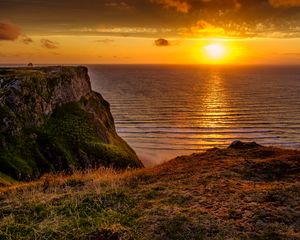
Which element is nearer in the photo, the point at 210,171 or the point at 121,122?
the point at 210,171

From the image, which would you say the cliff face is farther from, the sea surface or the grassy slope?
the grassy slope

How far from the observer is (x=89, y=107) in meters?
59.9

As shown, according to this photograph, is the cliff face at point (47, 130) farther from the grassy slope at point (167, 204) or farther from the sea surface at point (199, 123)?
the grassy slope at point (167, 204)

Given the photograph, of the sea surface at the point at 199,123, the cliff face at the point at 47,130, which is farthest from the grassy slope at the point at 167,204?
the sea surface at the point at 199,123

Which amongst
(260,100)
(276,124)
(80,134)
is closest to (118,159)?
(80,134)

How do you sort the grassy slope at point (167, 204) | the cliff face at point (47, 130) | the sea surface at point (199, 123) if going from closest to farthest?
the grassy slope at point (167, 204) < the cliff face at point (47, 130) < the sea surface at point (199, 123)

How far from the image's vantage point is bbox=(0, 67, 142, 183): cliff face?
3922 centimetres

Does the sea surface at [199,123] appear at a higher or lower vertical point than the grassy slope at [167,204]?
lower

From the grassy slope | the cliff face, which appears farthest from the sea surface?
the grassy slope

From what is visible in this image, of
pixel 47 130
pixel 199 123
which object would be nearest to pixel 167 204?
pixel 47 130

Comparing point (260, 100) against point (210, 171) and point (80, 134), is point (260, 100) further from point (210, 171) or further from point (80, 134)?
point (210, 171)

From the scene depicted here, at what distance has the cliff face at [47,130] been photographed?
39219 millimetres

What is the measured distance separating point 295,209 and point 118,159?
1428 inches

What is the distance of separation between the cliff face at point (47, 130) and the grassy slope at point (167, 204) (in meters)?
23.3
